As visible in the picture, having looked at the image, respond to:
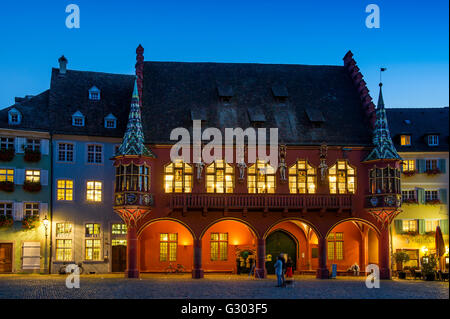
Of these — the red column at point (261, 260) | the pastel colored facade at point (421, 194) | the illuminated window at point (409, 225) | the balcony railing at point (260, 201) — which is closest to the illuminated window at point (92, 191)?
the balcony railing at point (260, 201)

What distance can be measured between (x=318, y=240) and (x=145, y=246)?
11.4 meters

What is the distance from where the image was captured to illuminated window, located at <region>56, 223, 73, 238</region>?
1761 inches

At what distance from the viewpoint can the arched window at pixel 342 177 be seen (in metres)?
43.7

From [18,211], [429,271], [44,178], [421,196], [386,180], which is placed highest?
[44,178]

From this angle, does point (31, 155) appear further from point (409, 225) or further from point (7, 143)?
point (409, 225)

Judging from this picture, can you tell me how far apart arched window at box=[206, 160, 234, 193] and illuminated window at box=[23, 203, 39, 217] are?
1132 centimetres

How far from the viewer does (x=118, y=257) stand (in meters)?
45.7

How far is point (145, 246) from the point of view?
4512 cm

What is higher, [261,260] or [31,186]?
[31,186]

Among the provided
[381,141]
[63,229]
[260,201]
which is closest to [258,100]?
[260,201]

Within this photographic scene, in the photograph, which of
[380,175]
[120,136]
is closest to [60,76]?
[120,136]

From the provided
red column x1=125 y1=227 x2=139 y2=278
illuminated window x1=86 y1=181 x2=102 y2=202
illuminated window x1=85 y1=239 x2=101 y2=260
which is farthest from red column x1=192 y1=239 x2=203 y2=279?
illuminated window x1=86 y1=181 x2=102 y2=202

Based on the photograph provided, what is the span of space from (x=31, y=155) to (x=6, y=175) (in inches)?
82.0
